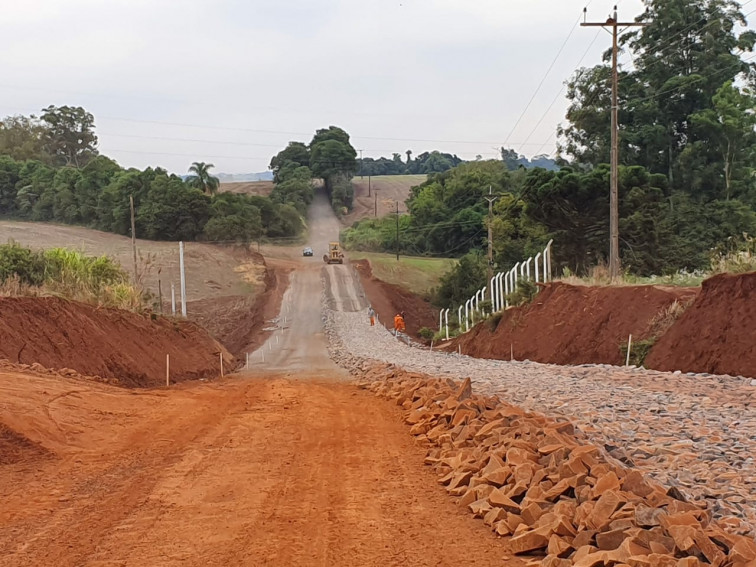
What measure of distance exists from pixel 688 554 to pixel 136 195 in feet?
301

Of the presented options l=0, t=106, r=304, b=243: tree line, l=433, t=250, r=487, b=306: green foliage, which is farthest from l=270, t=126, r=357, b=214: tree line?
l=433, t=250, r=487, b=306: green foliage

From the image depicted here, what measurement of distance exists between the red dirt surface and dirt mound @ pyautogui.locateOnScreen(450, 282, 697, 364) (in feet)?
38.8

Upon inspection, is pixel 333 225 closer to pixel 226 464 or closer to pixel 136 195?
pixel 136 195

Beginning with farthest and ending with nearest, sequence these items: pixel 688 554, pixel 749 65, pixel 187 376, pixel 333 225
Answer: pixel 333 225 → pixel 749 65 → pixel 187 376 → pixel 688 554

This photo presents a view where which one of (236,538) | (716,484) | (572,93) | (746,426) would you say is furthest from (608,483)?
(572,93)

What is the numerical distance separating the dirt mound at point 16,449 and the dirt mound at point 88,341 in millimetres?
9698

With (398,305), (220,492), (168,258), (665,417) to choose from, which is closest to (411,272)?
(398,305)

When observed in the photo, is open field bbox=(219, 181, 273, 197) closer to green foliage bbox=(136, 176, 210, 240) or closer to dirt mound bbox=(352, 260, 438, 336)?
green foliage bbox=(136, 176, 210, 240)

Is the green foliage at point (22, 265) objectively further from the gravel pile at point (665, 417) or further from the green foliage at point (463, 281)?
the green foliage at point (463, 281)

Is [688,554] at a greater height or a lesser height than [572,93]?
lesser

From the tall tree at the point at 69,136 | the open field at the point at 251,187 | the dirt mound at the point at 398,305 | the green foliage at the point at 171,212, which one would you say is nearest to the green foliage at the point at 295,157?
the open field at the point at 251,187

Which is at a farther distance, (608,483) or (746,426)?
(746,426)

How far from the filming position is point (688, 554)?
5.07 m

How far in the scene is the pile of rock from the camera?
517 cm
